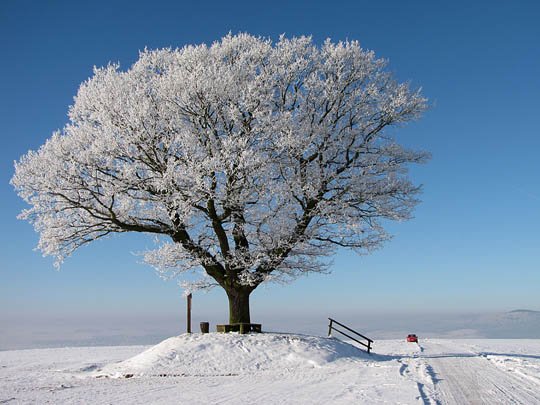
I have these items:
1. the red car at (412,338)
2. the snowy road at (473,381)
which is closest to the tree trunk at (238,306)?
the snowy road at (473,381)

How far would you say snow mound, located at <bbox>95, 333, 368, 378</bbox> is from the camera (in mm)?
18781

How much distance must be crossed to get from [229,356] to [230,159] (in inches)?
301


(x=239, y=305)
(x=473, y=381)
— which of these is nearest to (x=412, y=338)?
(x=239, y=305)

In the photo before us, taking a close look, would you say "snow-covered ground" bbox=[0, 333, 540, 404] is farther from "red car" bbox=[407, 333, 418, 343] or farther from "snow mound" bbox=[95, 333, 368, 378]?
"red car" bbox=[407, 333, 418, 343]

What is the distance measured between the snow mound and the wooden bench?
0.69 metres

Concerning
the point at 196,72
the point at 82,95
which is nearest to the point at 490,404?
the point at 196,72

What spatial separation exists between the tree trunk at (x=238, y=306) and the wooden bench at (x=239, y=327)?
412 mm

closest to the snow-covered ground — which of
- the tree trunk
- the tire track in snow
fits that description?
the tire track in snow

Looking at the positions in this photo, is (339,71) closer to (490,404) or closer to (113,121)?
(113,121)

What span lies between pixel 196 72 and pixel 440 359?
15718 millimetres

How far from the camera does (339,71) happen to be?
24.1 m

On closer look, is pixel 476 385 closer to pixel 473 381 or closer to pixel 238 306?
pixel 473 381

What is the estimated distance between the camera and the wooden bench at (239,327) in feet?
74.5

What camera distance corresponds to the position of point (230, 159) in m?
21.0
